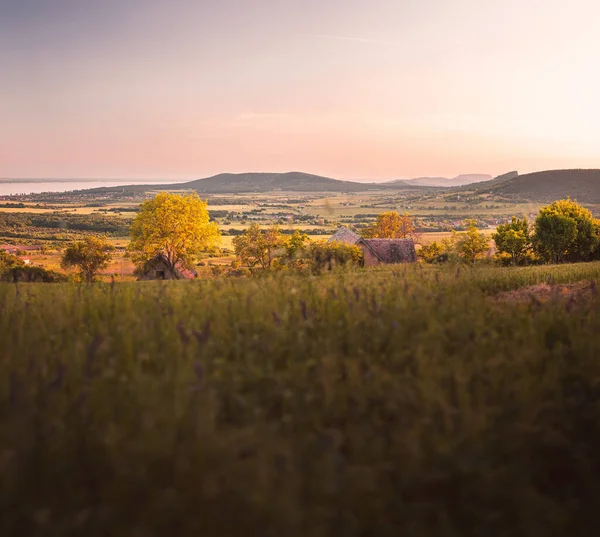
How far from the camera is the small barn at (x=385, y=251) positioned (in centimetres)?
7656

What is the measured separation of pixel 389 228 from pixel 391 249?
94.1 ft

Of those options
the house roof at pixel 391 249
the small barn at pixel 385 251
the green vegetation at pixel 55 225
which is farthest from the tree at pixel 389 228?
the green vegetation at pixel 55 225

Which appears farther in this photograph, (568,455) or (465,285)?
(465,285)

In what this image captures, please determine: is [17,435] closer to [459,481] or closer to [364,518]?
[364,518]

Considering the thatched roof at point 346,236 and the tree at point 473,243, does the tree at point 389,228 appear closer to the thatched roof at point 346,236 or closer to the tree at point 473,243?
the thatched roof at point 346,236

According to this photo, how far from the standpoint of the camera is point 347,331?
4777mm

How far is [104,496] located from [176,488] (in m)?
0.33

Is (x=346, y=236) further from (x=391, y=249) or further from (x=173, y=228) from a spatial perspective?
(x=173, y=228)

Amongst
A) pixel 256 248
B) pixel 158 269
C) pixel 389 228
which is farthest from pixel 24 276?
pixel 389 228

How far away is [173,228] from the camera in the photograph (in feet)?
205

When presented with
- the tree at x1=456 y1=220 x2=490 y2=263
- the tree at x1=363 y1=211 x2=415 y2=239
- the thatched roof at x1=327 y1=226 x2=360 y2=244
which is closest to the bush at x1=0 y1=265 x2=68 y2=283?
the thatched roof at x1=327 y1=226 x2=360 y2=244

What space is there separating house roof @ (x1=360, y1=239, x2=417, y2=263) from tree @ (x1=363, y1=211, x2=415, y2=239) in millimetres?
25664

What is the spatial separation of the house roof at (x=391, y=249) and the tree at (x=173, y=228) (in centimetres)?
2390

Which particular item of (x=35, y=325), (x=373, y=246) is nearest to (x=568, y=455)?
(x=35, y=325)
